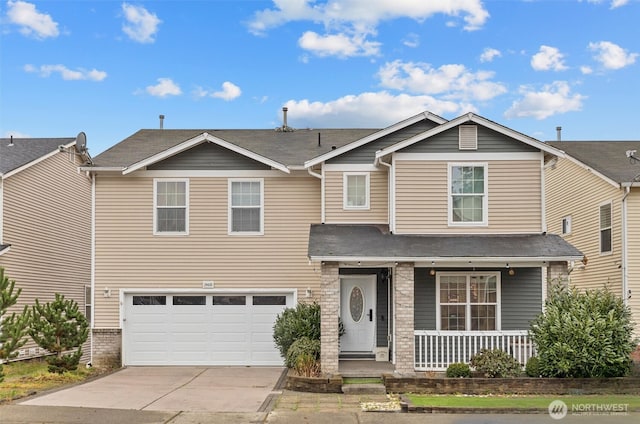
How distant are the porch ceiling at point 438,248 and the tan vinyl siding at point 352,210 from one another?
0.96m

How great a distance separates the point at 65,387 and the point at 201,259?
18.3ft

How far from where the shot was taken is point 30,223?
71.9 ft

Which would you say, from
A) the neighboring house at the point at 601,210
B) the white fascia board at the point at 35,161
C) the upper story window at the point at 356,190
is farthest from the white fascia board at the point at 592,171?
the white fascia board at the point at 35,161

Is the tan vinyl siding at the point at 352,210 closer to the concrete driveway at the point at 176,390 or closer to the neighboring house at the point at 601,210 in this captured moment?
the concrete driveway at the point at 176,390

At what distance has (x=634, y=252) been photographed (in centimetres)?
1864

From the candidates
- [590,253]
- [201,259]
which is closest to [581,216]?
[590,253]

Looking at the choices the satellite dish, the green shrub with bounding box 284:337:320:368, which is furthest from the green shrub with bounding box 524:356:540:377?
the satellite dish

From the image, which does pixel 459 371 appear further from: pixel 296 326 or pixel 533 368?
pixel 296 326

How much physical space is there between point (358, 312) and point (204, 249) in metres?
4.76

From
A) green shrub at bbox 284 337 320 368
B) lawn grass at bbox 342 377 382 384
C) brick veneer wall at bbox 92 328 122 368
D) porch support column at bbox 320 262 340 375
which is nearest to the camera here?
lawn grass at bbox 342 377 382 384

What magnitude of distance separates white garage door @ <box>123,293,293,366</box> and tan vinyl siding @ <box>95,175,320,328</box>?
1.57 ft

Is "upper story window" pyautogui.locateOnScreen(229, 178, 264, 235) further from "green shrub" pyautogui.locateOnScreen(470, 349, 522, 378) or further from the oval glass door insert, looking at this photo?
"green shrub" pyautogui.locateOnScreen(470, 349, 522, 378)

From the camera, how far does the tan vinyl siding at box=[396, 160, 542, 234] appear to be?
59.0 feet

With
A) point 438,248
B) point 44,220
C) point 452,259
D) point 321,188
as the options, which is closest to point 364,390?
point 452,259
